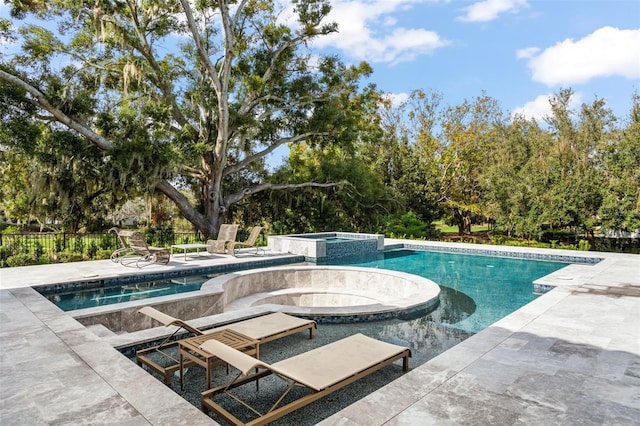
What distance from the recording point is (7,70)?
11.9m

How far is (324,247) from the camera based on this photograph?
11438 mm

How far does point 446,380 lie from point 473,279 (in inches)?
249

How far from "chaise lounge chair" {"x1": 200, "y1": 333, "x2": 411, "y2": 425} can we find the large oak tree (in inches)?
454

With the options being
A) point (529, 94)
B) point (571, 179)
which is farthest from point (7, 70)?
point (529, 94)

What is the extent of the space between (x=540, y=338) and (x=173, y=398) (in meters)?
3.63

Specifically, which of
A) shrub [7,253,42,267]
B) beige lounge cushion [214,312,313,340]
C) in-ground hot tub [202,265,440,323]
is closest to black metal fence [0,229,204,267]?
shrub [7,253,42,267]

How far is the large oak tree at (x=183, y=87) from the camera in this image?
13.1 m

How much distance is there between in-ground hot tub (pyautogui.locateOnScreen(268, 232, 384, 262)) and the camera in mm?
11289

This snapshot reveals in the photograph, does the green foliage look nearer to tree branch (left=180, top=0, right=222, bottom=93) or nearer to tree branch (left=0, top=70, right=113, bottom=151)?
tree branch (left=180, top=0, right=222, bottom=93)

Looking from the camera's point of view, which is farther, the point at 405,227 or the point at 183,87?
the point at 405,227

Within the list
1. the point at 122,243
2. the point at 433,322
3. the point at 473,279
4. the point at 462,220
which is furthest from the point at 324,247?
the point at 462,220

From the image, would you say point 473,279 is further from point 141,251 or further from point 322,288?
point 141,251

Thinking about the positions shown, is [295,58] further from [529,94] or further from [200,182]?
[529,94]

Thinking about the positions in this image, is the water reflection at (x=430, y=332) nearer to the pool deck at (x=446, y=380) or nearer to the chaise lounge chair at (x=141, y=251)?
the pool deck at (x=446, y=380)
